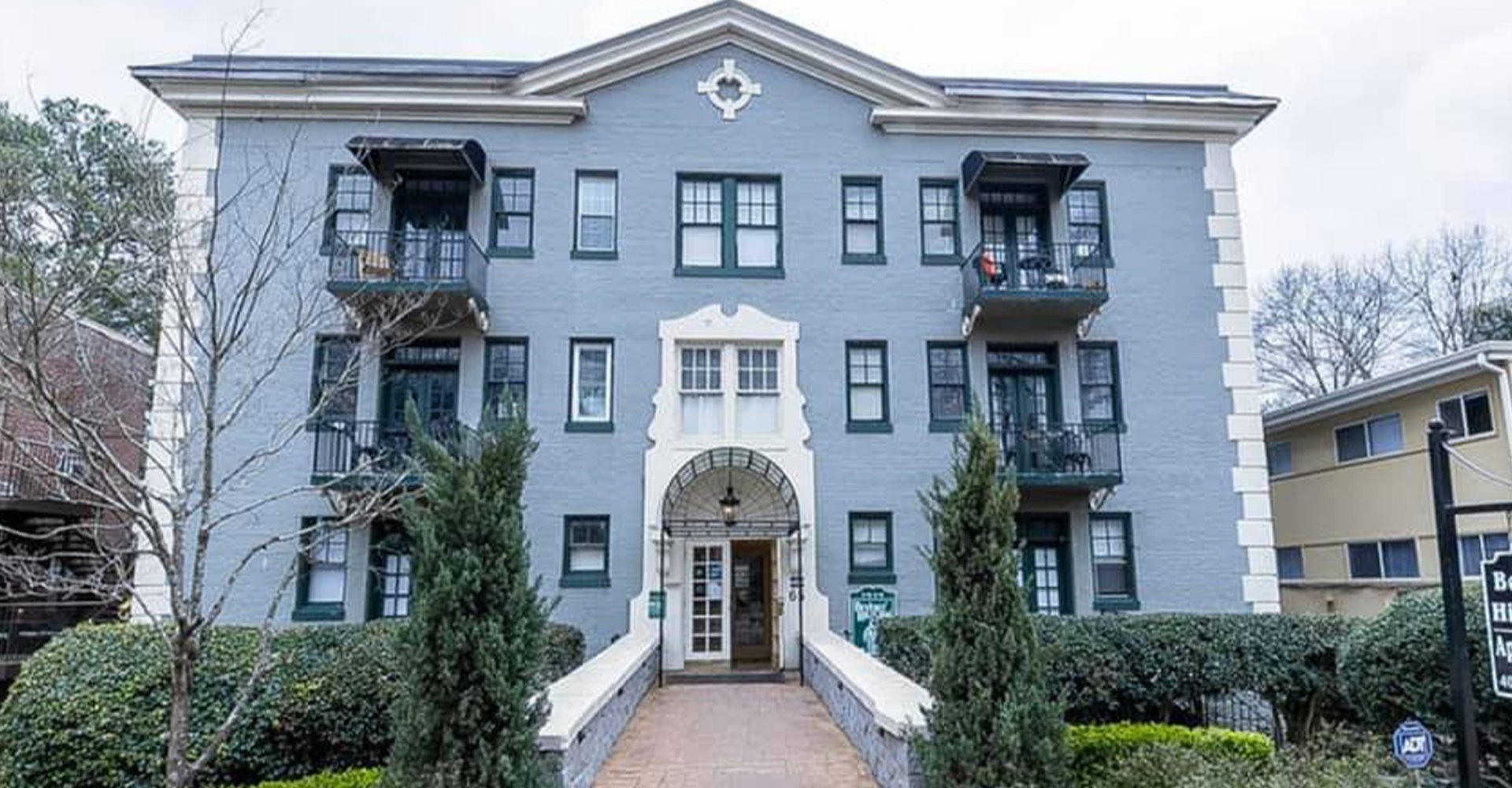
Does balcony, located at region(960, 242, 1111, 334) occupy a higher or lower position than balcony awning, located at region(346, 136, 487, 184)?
lower

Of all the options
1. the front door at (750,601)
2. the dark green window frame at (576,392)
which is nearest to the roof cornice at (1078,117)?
the dark green window frame at (576,392)

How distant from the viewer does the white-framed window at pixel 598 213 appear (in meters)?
14.6

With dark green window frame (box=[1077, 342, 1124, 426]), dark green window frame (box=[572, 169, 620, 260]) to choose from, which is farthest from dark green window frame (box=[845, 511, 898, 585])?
dark green window frame (box=[572, 169, 620, 260])

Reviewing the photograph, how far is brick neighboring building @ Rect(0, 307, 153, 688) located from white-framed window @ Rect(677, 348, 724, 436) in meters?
7.34

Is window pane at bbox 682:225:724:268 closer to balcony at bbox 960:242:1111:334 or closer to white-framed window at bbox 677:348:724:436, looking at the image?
white-framed window at bbox 677:348:724:436

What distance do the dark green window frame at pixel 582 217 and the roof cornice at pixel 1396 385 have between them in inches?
550

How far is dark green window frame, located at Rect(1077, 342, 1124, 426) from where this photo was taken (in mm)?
14492

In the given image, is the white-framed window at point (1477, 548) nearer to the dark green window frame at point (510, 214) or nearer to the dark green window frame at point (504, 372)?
the dark green window frame at point (504, 372)

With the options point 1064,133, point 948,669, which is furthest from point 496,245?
point 948,669

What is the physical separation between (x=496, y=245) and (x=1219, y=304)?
490 inches

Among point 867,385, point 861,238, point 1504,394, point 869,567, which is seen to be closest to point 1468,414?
point 1504,394

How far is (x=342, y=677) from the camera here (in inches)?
294

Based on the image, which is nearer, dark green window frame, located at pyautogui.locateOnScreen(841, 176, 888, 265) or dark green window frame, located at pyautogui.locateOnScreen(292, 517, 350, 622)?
dark green window frame, located at pyautogui.locateOnScreen(292, 517, 350, 622)

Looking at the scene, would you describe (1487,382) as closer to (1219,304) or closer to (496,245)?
(1219,304)
